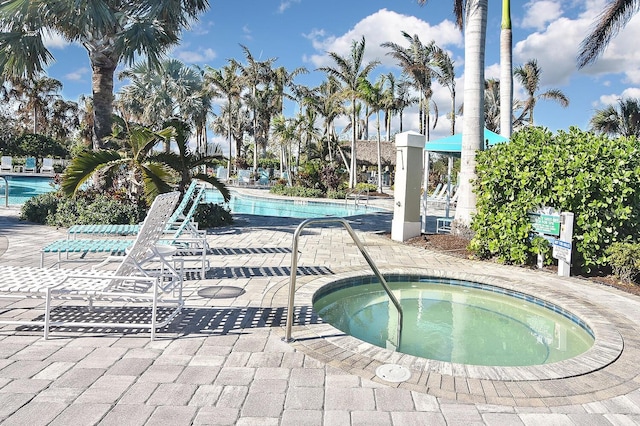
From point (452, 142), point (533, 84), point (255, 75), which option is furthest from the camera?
point (255, 75)

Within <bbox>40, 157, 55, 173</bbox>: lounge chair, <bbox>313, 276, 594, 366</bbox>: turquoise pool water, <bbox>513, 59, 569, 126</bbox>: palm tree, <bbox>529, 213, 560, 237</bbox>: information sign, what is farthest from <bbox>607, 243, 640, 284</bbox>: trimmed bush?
<bbox>40, 157, 55, 173</bbox>: lounge chair

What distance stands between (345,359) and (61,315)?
8.95 ft

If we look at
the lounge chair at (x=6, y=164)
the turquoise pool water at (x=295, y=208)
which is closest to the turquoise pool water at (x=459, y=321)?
the turquoise pool water at (x=295, y=208)

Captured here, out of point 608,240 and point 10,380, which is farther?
point 608,240

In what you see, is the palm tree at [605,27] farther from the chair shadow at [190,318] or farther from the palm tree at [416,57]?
the palm tree at [416,57]

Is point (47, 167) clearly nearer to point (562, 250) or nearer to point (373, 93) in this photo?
point (373, 93)

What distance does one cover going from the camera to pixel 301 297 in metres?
4.69

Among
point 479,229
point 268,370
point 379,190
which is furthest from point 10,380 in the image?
point 379,190

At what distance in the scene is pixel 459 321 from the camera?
4.86m

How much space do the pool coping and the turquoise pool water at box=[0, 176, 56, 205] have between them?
68.9 ft

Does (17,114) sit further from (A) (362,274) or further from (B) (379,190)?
(A) (362,274)

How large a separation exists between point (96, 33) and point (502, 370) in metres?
11.5

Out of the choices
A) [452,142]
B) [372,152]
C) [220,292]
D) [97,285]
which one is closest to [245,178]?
[372,152]

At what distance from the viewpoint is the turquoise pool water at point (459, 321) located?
13.1ft
